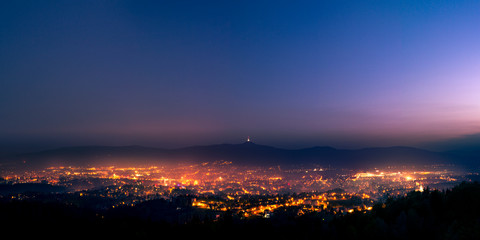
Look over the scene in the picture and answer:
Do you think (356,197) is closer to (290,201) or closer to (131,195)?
(290,201)

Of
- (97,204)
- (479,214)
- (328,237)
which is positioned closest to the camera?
(328,237)

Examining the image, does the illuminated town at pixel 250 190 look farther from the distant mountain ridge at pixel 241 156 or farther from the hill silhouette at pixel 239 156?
the distant mountain ridge at pixel 241 156

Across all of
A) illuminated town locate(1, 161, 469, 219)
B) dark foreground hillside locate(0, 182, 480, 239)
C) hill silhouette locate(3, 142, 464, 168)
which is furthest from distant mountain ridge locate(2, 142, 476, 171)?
dark foreground hillside locate(0, 182, 480, 239)

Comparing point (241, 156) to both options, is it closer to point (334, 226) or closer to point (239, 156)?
point (239, 156)

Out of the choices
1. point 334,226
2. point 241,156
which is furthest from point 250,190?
point 241,156

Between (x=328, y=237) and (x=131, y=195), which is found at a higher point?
(x=328, y=237)

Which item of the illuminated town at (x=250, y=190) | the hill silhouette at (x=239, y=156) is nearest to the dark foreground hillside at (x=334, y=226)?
the illuminated town at (x=250, y=190)

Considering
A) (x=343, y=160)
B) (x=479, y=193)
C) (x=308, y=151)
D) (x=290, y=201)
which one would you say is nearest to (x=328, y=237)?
(x=479, y=193)

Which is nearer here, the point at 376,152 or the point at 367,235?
the point at 367,235
